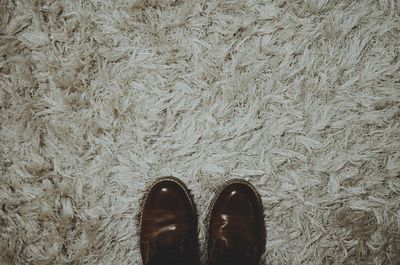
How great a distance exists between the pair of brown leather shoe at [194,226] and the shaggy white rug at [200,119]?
3 cm

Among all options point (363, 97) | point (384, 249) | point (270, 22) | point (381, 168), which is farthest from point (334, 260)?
point (270, 22)

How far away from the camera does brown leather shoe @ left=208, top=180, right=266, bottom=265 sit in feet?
2.86

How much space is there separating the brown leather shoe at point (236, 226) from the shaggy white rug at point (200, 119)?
0.09 ft

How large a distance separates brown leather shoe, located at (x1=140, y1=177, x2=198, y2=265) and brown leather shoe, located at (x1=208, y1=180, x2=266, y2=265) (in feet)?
0.17

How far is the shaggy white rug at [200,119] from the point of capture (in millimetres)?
888

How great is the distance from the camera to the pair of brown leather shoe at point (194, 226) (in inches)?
34.4

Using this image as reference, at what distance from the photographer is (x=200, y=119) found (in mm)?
893

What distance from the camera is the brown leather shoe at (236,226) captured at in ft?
2.86

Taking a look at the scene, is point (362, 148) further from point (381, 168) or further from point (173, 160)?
point (173, 160)

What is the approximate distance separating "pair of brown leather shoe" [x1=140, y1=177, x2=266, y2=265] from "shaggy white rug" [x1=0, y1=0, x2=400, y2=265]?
30 millimetres

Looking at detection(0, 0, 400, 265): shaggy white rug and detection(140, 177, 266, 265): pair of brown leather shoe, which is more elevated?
detection(0, 0, 400, 265): shaggy white rug

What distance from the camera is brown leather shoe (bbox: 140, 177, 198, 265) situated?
0.87m

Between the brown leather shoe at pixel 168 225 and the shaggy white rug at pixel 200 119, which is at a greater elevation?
the shaggy white rug at pixel 200 119

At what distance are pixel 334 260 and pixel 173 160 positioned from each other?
465 millimetres
